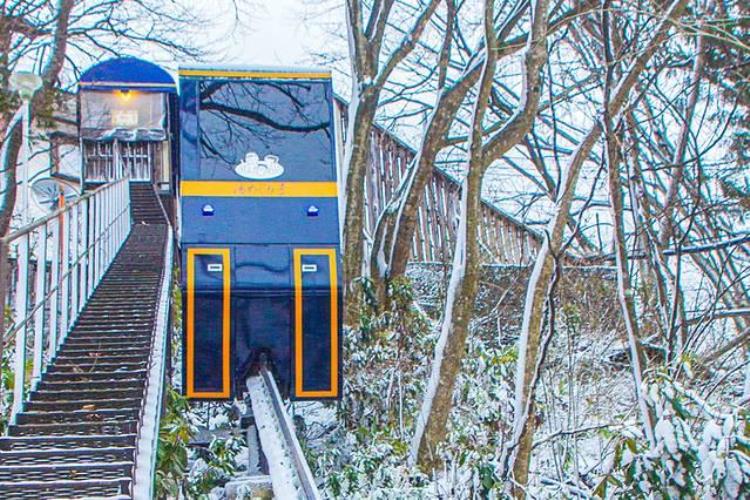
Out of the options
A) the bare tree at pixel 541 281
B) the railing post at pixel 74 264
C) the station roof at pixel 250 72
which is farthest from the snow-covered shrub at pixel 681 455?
the station roof at pixel 250 72

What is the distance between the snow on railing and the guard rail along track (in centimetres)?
148

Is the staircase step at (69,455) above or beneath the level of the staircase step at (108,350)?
beneath

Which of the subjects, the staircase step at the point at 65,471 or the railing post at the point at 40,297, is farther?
the railing post at the point at 40,297

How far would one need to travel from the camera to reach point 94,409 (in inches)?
194

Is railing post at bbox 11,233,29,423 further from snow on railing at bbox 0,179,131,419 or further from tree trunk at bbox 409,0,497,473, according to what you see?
tree trunk at bbox 409,0,497,473

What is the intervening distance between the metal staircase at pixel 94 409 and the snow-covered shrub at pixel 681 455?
7.71 feet

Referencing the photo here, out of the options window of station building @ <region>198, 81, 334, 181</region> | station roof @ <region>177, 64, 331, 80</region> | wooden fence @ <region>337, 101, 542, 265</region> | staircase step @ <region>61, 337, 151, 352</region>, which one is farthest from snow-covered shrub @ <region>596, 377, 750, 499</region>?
wooden fence @ <region>337, 101, 542, 265</region>

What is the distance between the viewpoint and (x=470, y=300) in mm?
7836

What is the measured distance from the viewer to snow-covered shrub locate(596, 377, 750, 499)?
4156mm

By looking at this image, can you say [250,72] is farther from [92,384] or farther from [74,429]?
[74,429]

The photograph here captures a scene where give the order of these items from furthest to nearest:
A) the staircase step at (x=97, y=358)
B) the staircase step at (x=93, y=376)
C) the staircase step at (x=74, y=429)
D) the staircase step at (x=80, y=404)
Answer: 1. the staircase step at (x=97, y=358)
2. the staircase step at (x=93, y=376)
3. the staircase step at (x=80, y=404)
4. the staircase step at (x=74, y=429)

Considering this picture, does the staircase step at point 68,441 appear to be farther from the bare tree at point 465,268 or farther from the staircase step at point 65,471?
the bare tree at point 465,268

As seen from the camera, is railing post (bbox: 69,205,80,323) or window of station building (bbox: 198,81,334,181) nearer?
railing post (bbox: 69,205,80,323)

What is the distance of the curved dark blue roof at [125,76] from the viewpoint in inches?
725
